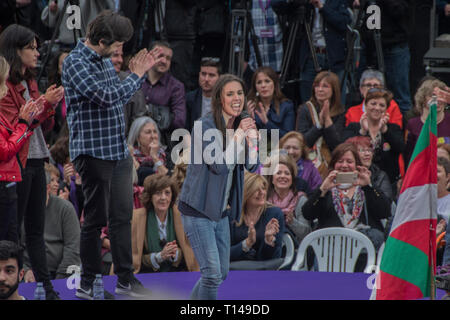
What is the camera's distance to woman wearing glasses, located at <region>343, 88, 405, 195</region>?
788cm

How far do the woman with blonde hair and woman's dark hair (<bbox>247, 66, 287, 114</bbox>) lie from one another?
4.29 ft

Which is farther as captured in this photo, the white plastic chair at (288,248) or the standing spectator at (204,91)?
the standing spectator at (204,91)

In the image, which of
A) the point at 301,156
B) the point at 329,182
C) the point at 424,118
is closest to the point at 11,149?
the point at 329,182

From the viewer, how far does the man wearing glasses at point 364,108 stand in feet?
26.6

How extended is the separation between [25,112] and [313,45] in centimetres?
378

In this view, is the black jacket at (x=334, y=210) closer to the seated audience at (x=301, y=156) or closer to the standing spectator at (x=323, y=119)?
the seated audience at (x=301, y=156)

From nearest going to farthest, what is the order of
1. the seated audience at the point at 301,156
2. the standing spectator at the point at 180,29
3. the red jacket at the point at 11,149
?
1. the red jacket at the point at 11,149
2. the seated audience at the point at 301,156
3. the standing spectator at the point at 180,29

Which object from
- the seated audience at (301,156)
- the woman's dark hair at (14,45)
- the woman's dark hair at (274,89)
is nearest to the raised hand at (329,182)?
the seated audience at (301,156)

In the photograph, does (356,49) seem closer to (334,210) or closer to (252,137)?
(334,210)

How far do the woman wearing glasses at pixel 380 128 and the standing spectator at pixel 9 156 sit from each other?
10.7 ft

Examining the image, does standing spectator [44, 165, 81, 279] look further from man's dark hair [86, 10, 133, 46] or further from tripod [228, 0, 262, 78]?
tripod [228, 0, 262, 78]

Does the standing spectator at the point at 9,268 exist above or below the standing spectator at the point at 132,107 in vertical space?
below

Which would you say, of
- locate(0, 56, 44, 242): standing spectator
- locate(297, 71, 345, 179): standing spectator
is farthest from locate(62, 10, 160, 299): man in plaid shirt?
locate(297, 71, 345, 179): standing spectator

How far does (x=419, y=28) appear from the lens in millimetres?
9172
